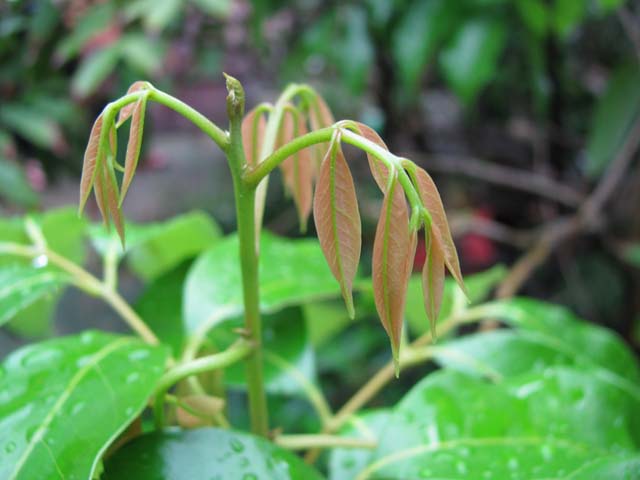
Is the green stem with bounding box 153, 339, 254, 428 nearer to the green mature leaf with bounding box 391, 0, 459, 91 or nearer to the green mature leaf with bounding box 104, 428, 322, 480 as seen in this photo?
the green mature leaf with bounding box 104, 428, 322, 480

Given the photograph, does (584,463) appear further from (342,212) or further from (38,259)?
(38,259)

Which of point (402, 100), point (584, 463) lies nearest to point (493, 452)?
point (584, 463)

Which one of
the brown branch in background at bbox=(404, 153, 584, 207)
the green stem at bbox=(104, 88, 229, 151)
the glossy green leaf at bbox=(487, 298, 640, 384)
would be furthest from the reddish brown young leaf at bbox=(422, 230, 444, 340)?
the brown branch in background at bbox=(404, 153, 584, 207)

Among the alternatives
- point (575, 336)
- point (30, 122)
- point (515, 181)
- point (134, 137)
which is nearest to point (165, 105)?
point (134, 137)

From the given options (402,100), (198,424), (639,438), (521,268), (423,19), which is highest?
(423,19)

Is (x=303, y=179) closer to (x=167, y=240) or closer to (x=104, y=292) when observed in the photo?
(x=104, y=292)
